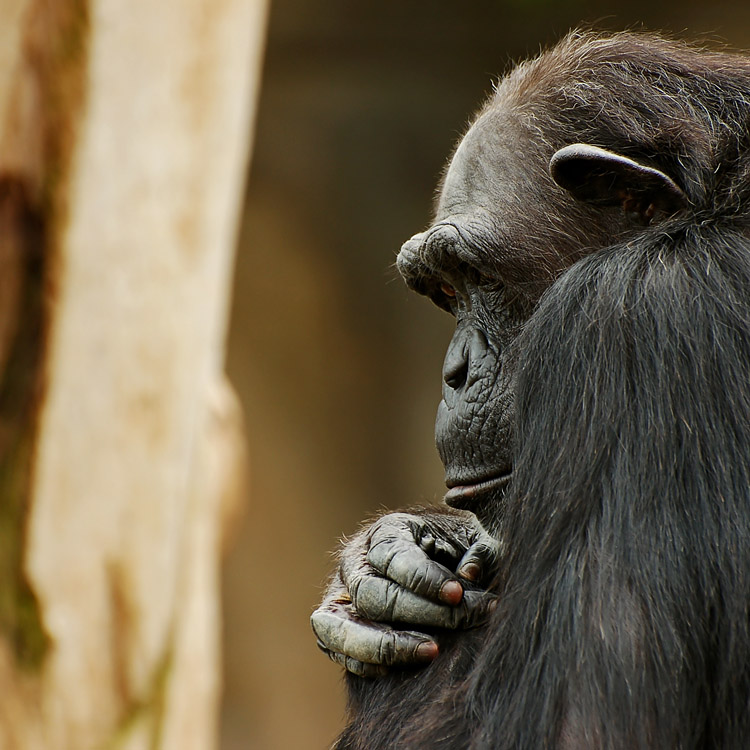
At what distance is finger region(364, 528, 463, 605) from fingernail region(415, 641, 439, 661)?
74mm

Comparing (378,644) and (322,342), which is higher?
(322,342)

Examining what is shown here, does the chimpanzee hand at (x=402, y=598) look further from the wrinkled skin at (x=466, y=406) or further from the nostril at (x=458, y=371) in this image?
the nostril at (x=458, y=371)

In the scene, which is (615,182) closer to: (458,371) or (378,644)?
(458,371)

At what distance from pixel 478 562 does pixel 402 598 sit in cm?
16

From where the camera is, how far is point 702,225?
5.61 feet

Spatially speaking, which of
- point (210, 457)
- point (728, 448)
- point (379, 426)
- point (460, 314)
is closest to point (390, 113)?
point (379, 426)

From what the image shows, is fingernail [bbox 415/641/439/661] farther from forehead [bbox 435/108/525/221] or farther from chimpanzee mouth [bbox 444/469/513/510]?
forehead [bbox 435/108/525/221]

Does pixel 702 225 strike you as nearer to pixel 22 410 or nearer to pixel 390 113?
pixel 22 410

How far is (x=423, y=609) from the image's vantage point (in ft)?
6.08

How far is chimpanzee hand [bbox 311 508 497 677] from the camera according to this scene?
1853 millimetres

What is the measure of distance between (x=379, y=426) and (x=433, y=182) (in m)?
1.61

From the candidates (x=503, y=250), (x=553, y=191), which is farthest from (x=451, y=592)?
(x=553, y=191)

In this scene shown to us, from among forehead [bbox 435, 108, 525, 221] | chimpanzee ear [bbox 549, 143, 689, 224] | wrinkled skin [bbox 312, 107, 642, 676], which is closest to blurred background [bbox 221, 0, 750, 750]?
forehead [bbox 435, 108, 525, 221]

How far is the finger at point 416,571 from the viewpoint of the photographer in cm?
184
